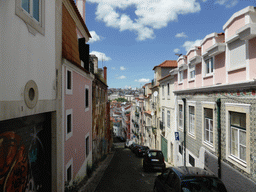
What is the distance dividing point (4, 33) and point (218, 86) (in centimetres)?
816

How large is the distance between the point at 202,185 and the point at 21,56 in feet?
18.4

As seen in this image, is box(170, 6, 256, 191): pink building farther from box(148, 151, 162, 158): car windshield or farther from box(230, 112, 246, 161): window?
box(148, 151, 162, 158): car windshield

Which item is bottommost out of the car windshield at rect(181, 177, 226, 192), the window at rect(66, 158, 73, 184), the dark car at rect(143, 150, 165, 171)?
the dark car at rect(143, 150, 165, 171)

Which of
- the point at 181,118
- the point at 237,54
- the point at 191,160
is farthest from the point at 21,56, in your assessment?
the point at 181,118

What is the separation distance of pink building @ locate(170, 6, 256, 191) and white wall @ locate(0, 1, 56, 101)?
21.4ft

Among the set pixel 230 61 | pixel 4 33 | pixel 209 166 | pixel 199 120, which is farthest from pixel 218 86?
pixel 4 33

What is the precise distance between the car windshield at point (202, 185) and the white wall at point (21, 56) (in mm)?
4679

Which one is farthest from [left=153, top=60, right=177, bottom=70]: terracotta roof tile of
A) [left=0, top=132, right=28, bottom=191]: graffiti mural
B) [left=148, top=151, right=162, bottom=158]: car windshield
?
[left=0, top=132, right=28, bottom=191]: graffiti mural

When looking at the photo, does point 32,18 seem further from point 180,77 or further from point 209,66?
point 180,77

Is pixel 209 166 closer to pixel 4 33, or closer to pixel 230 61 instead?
pixel 230 61

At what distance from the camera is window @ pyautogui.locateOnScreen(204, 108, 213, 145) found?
9.73m

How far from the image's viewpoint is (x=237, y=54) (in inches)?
282

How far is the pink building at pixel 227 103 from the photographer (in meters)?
6.28

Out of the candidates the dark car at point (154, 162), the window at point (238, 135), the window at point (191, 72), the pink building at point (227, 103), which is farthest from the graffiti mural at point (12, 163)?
the window at point (191, 72)
